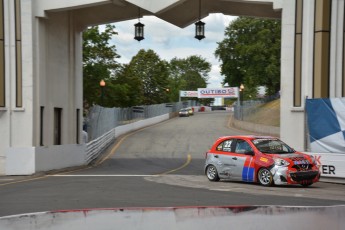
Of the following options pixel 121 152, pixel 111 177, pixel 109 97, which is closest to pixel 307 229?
pixel 111 177

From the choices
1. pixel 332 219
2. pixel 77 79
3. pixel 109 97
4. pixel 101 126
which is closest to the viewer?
pixel 332 219

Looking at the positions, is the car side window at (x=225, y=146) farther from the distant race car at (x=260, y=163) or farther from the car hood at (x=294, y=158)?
the car hood at (x=294, y=158)

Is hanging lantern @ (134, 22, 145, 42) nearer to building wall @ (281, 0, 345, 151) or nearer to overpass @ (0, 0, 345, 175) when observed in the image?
overpass @ (0, 0, 345, 175)

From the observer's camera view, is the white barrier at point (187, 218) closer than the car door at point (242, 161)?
Yes

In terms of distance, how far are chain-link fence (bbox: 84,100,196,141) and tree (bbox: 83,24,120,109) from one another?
4.49 m

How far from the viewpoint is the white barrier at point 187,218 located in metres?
6.81

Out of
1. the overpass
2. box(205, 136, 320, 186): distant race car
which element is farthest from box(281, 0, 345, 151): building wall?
box(205, 136, 320, 186): distant race car

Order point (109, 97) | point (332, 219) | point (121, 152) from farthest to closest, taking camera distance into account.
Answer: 1. point (109, 97)
2. point (121, 152)
3. point (332, 219)

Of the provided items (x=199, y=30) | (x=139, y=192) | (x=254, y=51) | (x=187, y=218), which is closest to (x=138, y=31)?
(x=199, y=30)

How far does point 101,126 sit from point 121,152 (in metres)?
3.31

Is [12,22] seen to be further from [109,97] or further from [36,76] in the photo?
[109,97]

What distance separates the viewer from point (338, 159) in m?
17.4

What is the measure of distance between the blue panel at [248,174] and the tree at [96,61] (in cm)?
4087

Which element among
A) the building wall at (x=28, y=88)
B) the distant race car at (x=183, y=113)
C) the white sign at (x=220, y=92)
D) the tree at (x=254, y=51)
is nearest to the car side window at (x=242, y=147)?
the building wall at (x=28, y=88)
